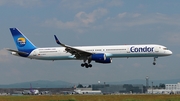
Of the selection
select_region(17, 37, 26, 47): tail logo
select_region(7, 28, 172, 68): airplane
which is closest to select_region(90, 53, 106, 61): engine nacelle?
select_region(7, 28, 172, 68): airplane

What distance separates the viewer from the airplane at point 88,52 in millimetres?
69562

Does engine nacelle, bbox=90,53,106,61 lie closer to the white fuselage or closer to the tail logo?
the white fuselage

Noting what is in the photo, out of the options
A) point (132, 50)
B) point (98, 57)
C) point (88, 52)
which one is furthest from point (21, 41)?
point (132, 50)

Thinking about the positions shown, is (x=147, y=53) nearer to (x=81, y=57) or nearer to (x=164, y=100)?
(x=81, y=57)

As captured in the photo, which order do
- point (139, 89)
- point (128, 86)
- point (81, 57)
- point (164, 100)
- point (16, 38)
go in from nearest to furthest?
point (164, 100), point (81, 57), point (16, 38), point (139, 89), point (128, 86)

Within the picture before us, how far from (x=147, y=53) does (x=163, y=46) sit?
366 cm

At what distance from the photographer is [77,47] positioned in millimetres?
75875

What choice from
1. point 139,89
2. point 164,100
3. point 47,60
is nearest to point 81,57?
point 47,60

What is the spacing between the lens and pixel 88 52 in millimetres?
72438

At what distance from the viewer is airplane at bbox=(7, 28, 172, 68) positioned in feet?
228

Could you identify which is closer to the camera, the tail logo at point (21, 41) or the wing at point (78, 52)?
the wing at point (78, 52)

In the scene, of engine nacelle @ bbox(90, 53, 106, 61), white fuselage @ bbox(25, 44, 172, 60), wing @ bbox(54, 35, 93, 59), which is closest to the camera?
white fuselage @ bbox(25, 44, 172, 60)

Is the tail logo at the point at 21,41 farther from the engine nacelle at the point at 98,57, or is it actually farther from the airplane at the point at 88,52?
the engine nacelle at the point at 98,57

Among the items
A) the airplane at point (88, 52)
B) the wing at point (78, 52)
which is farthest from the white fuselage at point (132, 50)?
the wing at point (78, 52)
